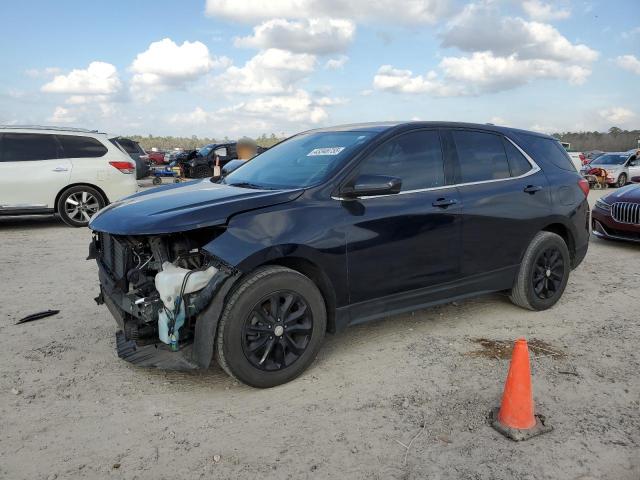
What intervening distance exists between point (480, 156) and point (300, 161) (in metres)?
1.60

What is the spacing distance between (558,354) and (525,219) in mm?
1264

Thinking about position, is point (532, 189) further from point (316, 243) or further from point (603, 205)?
point (603, 205)

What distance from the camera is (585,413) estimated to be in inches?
124

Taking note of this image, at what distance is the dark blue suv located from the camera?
326 centimetres

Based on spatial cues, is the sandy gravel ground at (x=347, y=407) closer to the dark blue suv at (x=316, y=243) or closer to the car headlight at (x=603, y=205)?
the dark blue suv at (x=316, y=243)

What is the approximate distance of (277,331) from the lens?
3412 mm

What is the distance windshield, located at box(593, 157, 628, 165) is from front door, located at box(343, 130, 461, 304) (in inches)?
795

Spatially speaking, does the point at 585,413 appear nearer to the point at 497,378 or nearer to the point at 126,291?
the point at 497,378

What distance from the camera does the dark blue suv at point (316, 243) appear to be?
10.7ft

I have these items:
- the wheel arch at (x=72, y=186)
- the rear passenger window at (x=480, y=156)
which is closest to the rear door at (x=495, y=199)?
the rear passenger window at (x=480, y=156)

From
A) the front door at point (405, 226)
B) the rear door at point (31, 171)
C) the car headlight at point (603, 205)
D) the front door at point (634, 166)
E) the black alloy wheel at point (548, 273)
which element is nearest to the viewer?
the front door at point (405, 226)

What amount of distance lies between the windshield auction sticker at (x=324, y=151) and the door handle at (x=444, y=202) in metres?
0.85

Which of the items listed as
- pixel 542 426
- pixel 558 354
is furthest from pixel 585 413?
pixel 558 354

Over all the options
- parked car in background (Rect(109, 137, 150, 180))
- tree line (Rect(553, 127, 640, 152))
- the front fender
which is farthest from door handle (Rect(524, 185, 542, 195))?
tree line (Rect(553, 127, 640, 152))
